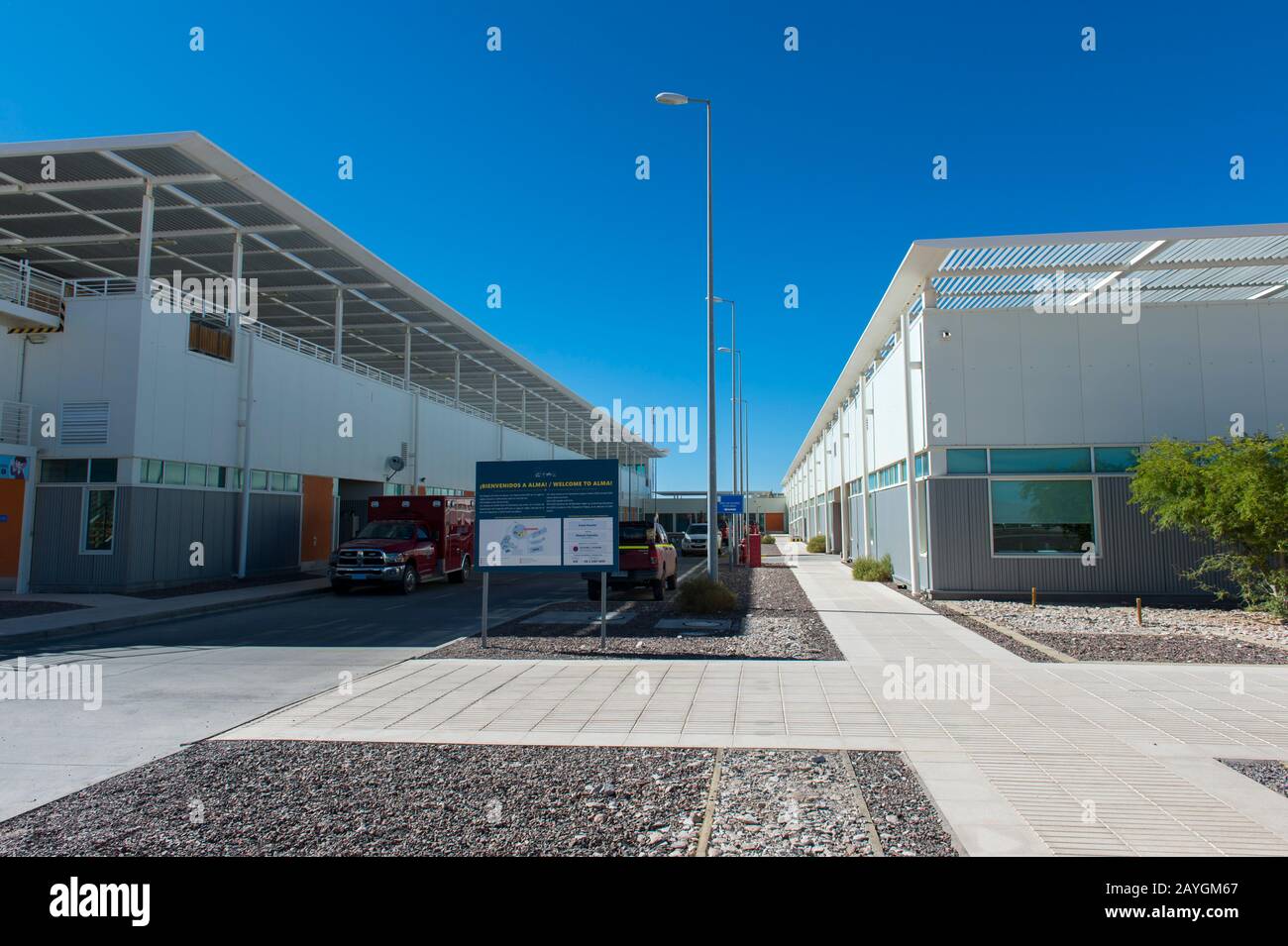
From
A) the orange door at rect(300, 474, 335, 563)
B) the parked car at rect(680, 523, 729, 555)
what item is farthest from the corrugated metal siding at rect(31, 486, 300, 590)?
the parked car at rect(680, 523, 729, 555)

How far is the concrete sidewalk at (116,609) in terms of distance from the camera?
13.2 m

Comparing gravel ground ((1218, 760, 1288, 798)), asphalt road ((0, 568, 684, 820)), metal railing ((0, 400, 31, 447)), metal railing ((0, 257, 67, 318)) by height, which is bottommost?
asphalt road ((0, 568, 684, 820))

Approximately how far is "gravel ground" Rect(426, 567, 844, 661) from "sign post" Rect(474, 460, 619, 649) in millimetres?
584

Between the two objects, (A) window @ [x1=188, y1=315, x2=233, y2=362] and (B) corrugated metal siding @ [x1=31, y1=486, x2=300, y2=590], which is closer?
(B) corrugated metal siding @ [x1=31, y1=486, x2=300, y2=590]

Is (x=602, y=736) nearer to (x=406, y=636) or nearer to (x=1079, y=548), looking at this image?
(x=406, y=636)

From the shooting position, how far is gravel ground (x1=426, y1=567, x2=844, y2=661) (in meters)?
10.6

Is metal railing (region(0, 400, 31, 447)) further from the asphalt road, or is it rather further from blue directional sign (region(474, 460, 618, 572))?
blue directional sign (region(474, 460, 618, 572))

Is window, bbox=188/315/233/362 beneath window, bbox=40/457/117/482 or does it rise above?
above

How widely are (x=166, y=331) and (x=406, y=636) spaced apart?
13201mm

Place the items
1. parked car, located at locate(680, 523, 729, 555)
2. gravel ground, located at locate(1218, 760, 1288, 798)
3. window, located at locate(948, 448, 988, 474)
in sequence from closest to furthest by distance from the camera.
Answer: gravel ground, located at locate(1218, 760, 1288, 798) < window, located at locate(948, 448, 988, 474) < parked car, located at locate(680, 523, 729, 555)

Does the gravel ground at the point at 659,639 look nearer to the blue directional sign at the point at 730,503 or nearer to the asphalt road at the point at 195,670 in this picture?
the asphalt road at the point at 195,670

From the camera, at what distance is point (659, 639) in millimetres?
11961

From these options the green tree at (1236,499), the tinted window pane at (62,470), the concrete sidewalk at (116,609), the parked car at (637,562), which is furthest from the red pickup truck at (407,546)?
the green tree at (1236,499)
